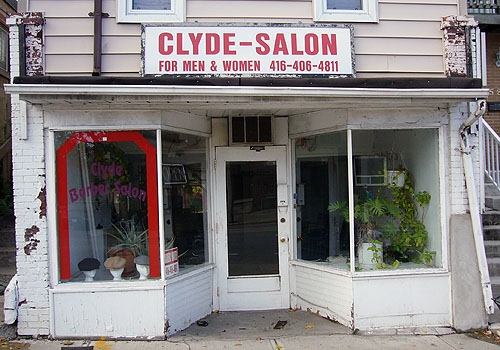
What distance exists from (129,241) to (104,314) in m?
0.89

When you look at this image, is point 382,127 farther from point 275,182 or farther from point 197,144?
point 197,144

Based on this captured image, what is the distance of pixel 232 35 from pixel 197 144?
62.5 inches

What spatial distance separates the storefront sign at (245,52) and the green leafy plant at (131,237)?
1886 mm

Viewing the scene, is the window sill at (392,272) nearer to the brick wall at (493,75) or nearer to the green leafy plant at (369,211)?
the green leafy plant at (369,211)

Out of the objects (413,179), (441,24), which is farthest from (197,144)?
(441,24)

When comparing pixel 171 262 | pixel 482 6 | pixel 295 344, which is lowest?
pixel 295 344

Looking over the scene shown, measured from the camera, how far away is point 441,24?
5.40m

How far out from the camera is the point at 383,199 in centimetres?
570

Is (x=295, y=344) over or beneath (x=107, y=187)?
beneath

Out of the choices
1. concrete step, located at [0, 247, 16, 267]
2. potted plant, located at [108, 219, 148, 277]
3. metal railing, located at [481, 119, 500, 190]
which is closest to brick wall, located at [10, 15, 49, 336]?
potted plant, located at [108, 219, 148, 277]

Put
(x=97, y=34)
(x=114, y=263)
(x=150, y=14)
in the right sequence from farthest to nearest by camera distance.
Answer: (x=114, y=263), (x=150, y=14), (x=97, y=34)

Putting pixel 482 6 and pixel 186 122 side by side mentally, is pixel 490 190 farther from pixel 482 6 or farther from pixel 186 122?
pixel 186 122

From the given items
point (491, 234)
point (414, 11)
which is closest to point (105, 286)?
point (414, 11)

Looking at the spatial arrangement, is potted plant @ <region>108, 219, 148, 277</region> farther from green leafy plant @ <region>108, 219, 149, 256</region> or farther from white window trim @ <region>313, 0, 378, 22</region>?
white window trim @ <region>313, 0, 378, 22</region>
